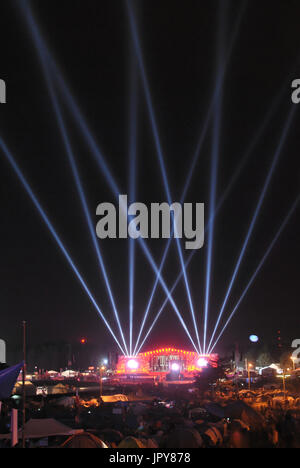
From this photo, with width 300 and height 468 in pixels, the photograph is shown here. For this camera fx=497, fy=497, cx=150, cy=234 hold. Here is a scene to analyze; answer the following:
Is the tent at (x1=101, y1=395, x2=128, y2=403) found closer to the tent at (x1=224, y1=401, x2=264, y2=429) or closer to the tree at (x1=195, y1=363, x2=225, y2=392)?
the tree at (x1=195, y1=363, x2=225, y2=392)

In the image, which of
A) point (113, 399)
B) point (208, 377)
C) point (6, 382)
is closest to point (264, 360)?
point (208, 377)

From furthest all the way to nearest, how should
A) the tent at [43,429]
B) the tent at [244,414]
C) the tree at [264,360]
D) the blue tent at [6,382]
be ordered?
1. the tree at [264,360]
2. the tent at [244,414]
3. the tent at [43,429]
4. the blue tent at [6,382]

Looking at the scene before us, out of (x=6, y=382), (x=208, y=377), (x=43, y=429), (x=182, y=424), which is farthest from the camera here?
(x=208, y=377)

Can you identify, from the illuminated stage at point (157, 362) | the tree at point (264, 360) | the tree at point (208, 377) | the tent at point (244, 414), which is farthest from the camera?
the tree at point (264, 360)

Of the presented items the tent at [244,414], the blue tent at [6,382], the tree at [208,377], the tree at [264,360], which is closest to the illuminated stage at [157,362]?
the tree at [208,377]

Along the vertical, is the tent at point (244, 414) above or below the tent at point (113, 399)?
above

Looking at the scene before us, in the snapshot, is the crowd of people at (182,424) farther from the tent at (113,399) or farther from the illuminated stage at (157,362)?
the illuminated stage at (157,362)

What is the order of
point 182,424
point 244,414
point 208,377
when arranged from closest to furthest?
point 244,414
point 182,424
point 208,377

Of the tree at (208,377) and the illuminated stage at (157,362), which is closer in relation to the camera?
the tree at (208,377)

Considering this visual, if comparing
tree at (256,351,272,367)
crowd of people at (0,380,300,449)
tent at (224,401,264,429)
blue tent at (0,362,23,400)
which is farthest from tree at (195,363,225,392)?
tree at (256,351,272,367)

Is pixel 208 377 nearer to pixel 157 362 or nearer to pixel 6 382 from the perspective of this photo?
pixel 6 382

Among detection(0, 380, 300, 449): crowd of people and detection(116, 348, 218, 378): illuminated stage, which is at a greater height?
detection(0, 380, 300, 449): crowd of people

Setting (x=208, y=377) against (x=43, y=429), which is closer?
(x=43, y=429)
